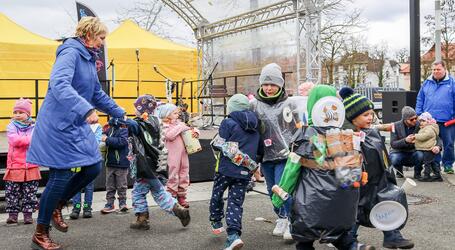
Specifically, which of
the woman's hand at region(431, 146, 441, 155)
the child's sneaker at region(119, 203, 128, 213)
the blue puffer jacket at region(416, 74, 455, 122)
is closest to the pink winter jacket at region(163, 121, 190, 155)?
the child's sneaker at region(119, 203, 128, 213)

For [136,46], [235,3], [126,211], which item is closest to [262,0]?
[235,3]

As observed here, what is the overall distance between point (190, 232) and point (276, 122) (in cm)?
141

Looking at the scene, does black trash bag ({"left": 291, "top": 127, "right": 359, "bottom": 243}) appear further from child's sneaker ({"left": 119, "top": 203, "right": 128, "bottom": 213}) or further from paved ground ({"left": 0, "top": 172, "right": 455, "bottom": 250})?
child's sneaker ({"left": 119, "top": 203, "right": 128, "bottom": 213})

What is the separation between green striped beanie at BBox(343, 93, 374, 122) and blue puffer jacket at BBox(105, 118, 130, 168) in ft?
10.2

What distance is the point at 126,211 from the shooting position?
665 cm

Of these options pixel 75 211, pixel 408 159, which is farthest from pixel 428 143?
pixel 75 211

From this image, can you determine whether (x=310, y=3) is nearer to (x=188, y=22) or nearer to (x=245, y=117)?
(x=188, y=22)

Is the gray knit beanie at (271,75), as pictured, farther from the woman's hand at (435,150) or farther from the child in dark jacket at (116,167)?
the woman's hand at (435,150)

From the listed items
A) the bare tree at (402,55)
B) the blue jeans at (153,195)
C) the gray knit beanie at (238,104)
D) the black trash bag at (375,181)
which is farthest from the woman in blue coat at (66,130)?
the bare tree at (402,55)

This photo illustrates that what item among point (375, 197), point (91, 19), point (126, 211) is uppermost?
point (91, 19)

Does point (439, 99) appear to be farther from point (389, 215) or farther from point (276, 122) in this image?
point (389, 215)

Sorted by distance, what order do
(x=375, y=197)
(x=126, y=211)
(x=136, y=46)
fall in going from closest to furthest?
(x=375, y=197) → (x=126, y=211) → (x=136, y=46)

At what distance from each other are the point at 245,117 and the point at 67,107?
5.14 ft

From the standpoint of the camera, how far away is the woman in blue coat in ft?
14.9
